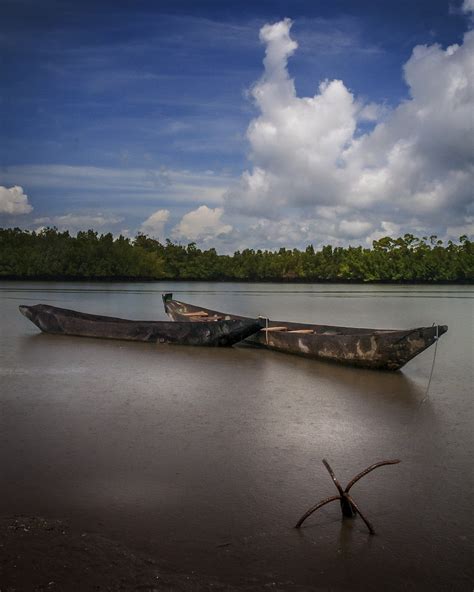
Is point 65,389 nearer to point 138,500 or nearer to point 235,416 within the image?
point 235,416

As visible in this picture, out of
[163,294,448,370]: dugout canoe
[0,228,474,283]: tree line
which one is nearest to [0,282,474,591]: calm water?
[163,294,448,370]: dugout canoe

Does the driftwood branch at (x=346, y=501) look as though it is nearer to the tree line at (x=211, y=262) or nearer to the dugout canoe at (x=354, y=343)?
the dugout canoe at (x=354, y=343)

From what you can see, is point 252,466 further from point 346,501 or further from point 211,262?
point 211,262

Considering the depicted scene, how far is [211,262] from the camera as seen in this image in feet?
265

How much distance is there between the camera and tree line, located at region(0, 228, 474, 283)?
67.5 meters

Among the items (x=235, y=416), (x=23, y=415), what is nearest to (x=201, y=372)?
(x=235, y=416)

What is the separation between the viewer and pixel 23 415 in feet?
17.7

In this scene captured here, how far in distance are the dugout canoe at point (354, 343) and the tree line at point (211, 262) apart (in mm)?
59482

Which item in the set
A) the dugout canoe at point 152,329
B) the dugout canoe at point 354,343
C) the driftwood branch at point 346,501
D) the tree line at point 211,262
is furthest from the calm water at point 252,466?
the tree line at point 211,262

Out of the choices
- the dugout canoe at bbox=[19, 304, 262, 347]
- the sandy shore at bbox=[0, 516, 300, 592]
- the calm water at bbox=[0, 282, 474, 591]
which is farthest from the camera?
the dugout canoe at bbox=[19, 304, 262, 347]

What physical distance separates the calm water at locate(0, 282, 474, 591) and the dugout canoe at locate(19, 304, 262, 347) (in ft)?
8.18

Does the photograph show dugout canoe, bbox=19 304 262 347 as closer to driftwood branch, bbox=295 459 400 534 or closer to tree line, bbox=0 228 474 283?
driftwood branch, bbox=295 459 400 534

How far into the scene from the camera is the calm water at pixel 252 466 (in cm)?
289

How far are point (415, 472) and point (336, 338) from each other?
4715 millimetres
